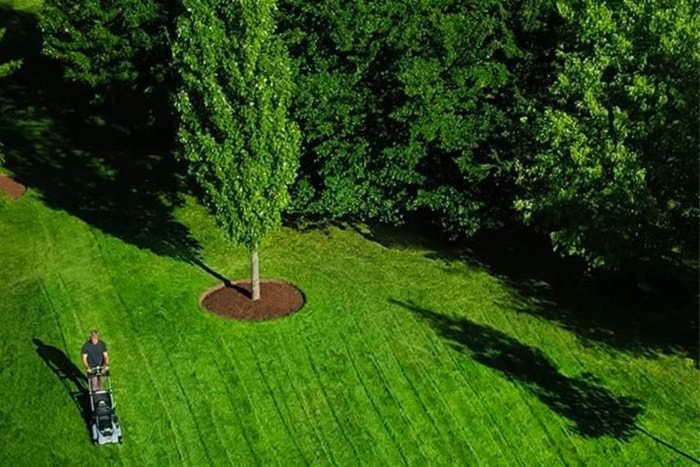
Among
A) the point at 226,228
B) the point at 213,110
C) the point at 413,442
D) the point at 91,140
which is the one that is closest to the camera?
the point at 413,442

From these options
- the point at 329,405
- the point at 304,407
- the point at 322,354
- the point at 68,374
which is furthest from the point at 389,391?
the point at 68,374

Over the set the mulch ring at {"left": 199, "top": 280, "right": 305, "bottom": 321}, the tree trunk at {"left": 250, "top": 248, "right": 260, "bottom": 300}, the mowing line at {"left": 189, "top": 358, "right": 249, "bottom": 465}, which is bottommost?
the mowing line at {"left": 189, "top": 358, "right": 249, "bottom": 465}

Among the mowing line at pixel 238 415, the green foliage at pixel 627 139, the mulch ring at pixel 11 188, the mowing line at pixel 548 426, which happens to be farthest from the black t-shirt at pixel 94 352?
the mulch ring at pixel 11 188

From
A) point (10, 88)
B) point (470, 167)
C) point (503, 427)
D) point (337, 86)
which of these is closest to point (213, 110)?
point (337, 86)

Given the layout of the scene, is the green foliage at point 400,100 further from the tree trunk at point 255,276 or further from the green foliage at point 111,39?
the green foliage at point 111,39

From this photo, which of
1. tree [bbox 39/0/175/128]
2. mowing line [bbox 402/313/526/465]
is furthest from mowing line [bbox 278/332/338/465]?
tree [bbox 39/0/175/128]

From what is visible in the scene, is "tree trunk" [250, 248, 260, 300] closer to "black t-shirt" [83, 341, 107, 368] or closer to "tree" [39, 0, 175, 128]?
"black t-shirt" [83, 341, 107, 368]

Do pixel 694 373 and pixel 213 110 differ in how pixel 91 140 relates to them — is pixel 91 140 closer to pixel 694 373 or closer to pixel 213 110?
pixel 213 110
